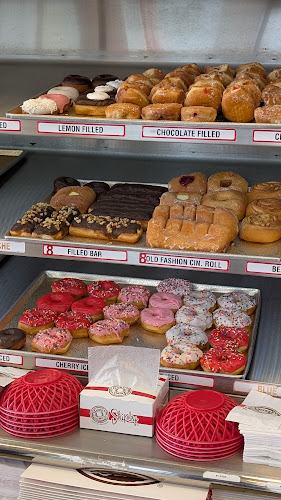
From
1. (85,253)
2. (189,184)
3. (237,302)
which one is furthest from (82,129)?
(237,302)

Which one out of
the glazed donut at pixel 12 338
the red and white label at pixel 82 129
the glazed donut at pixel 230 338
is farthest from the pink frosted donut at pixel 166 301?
the red and white label at pixel 82 129

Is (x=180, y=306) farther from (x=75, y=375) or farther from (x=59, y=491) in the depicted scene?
(x=59, y=491)

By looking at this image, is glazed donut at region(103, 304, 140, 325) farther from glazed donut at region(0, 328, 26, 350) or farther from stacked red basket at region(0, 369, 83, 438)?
stacked red basket at region(0, 369, 83, 438)

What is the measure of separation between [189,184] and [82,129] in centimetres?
72

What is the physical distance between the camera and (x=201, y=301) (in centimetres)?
333

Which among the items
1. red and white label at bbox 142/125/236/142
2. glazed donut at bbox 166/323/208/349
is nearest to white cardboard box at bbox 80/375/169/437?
glazed donut at bbox 166/323/208/349

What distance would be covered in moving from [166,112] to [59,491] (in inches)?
52.0

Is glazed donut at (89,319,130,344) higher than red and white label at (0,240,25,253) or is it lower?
lower

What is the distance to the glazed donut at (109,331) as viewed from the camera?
10.1 ft

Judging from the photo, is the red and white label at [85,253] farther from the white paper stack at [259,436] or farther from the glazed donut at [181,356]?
the white paper stack at [259,436]

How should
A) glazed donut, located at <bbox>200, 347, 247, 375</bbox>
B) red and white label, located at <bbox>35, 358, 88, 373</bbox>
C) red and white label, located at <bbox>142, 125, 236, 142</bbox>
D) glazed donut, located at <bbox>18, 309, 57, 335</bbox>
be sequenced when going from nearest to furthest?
red and white label, located at <bbox>142, 125, 236, 142</bbox> < glazed donut, located at <bbox>200, 347, 247, 375</bbox> < red and white label, located at <bbox>35, 358, 88, 373</bbox> < glazed donut, located at <bbox>18, 309, 57, 335</bbox>

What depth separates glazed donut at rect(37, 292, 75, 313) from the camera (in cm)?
336

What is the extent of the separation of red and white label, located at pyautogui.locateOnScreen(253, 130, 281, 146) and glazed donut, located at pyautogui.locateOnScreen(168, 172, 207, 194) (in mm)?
727

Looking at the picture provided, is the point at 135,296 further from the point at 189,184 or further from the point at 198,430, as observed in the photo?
the point at 198,430
